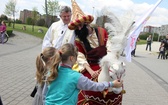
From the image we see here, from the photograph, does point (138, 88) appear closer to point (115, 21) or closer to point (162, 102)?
point (162, 102)

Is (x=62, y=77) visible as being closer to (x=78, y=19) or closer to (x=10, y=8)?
(x=78, y=19)

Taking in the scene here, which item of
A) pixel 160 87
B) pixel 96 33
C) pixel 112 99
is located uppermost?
pixel 96 33

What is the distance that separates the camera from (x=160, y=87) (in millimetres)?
8227

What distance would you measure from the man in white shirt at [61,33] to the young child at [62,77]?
1.07m

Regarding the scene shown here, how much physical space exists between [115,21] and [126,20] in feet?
0.41

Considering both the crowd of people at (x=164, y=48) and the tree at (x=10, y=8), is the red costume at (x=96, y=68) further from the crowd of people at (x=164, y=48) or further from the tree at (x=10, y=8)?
the tree at (x=10, y=8)

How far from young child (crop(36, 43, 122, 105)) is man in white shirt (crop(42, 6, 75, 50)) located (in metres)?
1.07

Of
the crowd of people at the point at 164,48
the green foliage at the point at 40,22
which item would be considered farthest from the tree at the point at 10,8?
the crowd of people at the point at 164,48

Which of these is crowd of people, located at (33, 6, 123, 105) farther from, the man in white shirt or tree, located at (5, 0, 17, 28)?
tree, located at (5, 0, 17, 28)

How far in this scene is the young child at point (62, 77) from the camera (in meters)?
2.70

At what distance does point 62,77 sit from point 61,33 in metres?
1.47

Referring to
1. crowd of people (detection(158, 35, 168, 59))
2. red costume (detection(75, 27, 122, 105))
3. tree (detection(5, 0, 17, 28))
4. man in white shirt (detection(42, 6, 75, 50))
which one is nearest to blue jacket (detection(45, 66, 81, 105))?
red costume (detection(75, 27, 122, 105))

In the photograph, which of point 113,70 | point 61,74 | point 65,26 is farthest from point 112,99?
point 65,26

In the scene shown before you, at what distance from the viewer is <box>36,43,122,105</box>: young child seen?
2703mm
